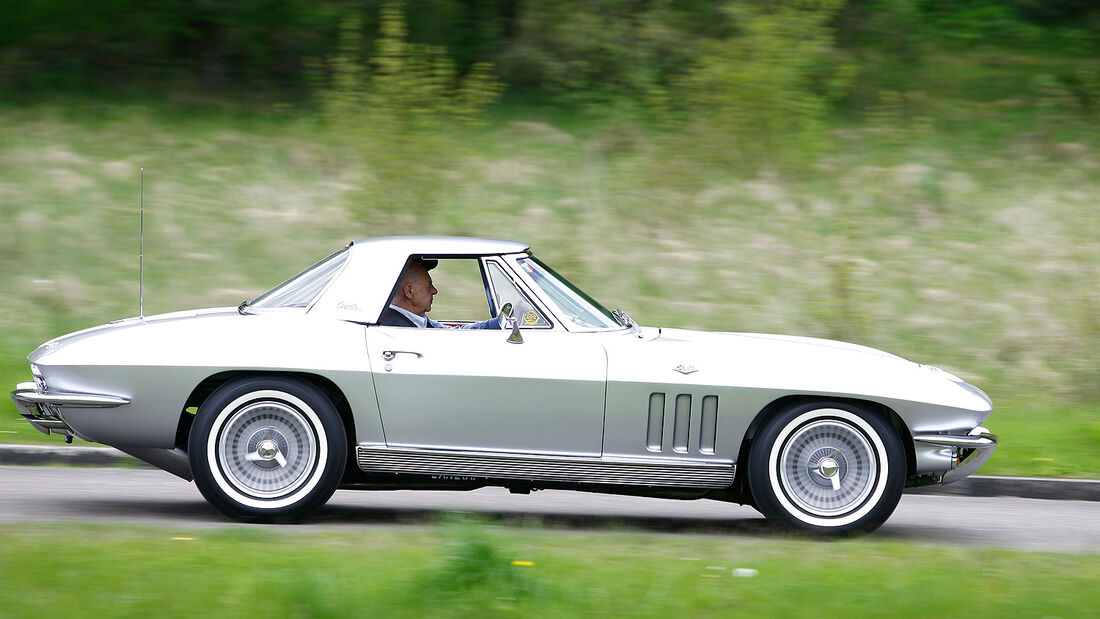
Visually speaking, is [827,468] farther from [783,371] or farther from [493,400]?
[493,400]

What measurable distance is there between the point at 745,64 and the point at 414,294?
27.6 feet

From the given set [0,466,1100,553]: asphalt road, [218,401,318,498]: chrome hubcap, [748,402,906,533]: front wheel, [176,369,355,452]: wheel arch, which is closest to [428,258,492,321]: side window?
[0,466,1100,553]: asphalt road

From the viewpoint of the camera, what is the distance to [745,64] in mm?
14180

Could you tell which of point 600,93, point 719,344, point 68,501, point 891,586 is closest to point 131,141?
point 600,93

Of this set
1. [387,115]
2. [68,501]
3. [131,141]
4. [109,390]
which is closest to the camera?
[109,390]

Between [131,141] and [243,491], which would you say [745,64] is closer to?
[243,491]

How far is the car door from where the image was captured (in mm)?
6496

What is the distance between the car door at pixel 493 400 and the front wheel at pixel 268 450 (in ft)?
1.21

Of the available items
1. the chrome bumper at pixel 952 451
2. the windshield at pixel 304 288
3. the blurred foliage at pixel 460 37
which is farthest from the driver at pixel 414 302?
the blurred foliage at pixel 460 37

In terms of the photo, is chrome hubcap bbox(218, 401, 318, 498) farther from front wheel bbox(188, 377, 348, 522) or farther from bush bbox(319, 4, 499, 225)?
bush bbox(319, 4, 499, 225)

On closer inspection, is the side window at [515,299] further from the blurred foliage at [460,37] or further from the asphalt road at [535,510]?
the blurred foliage at [460,37]

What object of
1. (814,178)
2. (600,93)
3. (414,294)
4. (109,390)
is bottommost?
(109,390)

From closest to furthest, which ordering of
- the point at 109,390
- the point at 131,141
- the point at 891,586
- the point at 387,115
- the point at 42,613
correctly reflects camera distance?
the point at 42,613, the point at 891,586, the point at 109,390, the point at 387,115, the point at 131,141

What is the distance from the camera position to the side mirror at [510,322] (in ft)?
21.7
